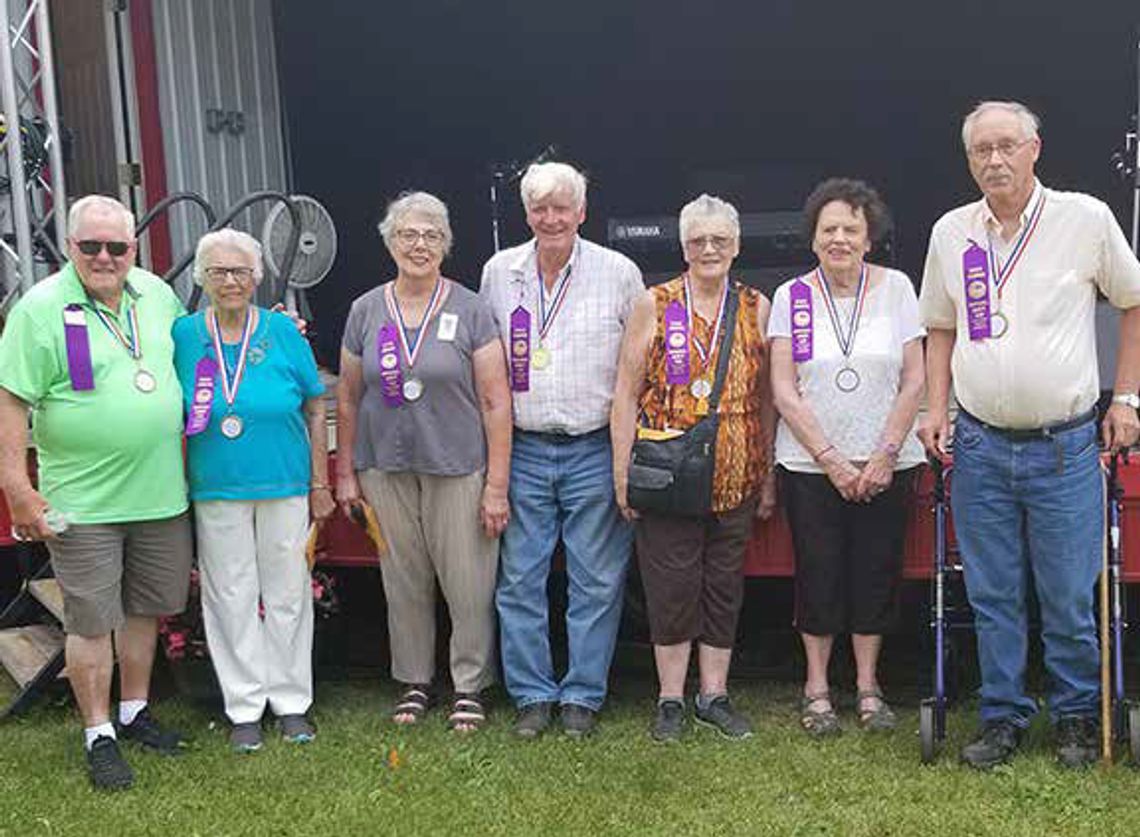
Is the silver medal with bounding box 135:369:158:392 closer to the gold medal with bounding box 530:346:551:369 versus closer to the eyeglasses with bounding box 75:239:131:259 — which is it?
the eyeglasses with bounding box 75:239:131:259

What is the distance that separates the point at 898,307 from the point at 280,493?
5.13 ft

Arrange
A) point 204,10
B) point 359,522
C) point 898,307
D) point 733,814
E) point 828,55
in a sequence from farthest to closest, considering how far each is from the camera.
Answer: point 828,55, point 204,10, point 359,522, point 898,307, point 733,814

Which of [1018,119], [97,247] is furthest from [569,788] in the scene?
[1018,119]

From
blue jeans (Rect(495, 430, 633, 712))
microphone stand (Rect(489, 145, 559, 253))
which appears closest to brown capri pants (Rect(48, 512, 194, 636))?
blue jeans (Rect(495, 430, 633, 712))

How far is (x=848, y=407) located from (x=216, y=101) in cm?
371

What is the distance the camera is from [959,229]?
2.84 m

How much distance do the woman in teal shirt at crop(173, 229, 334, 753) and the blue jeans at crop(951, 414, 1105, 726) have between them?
5.23 ft

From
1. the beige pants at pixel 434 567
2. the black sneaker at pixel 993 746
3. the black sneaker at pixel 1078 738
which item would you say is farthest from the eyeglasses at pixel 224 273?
the black sneaker at pixel 1078 738

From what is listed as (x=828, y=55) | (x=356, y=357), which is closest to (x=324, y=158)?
(x=828, y=55)

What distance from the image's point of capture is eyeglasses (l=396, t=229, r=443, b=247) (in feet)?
10.1

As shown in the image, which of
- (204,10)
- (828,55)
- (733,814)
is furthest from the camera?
(828,55)

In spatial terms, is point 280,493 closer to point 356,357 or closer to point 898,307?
point 356,357

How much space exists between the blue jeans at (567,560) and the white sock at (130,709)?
94cm

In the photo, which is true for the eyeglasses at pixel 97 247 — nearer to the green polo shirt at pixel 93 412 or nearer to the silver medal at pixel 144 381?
the green polo shirt at pixel 93 412
